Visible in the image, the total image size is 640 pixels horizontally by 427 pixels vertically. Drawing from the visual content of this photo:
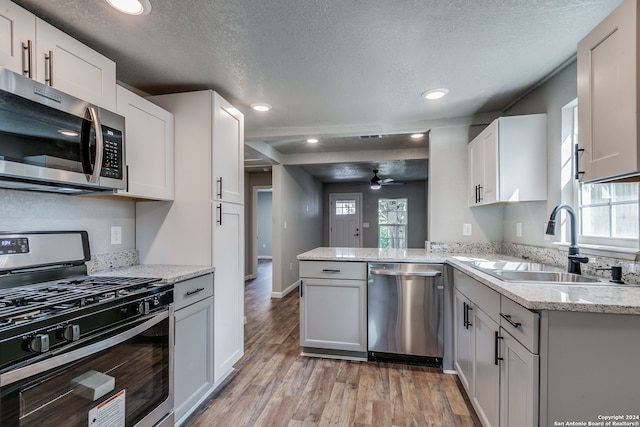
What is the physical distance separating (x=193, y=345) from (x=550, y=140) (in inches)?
111

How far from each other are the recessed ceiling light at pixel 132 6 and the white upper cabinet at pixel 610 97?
1.96 m

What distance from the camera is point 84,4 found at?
1362 millimetres

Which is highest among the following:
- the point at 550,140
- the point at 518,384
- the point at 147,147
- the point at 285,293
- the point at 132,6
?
the point at 132,6

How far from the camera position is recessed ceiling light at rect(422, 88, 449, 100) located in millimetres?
2314

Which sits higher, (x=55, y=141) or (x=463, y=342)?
(x=55, y=141)

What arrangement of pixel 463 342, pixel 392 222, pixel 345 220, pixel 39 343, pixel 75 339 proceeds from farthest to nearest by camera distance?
pixel 345 220 < pixel 392 222 < pixel 463 342 < pixel 75 339 < pixel 39 343

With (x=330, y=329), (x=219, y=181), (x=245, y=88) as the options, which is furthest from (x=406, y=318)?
(x=245, y=88)

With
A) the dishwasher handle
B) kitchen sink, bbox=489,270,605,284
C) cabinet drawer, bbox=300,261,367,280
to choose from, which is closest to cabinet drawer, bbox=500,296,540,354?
kitchen sink, bbox=489,270,605,284

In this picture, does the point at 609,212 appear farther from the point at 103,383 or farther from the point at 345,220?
the point at 345,220

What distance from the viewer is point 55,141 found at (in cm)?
131

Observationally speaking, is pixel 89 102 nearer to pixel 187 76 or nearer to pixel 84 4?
pixel 84 4

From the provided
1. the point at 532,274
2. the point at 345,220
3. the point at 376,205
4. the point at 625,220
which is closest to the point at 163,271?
the point at 532,274

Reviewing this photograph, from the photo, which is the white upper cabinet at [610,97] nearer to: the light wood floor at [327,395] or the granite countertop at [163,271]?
the light wood floor at [327,395]

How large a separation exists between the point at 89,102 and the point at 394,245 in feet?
23.8
